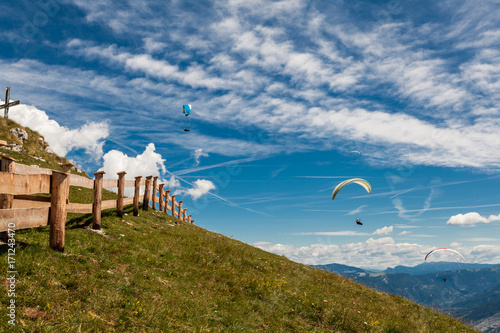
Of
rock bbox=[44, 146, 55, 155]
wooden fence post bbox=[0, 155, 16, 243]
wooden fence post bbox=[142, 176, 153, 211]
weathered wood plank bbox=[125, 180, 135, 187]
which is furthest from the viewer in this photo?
rock bbox=[44, 146, 55, 155]

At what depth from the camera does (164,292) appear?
957 cm

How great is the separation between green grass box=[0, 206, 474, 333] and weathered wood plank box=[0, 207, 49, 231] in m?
0.72

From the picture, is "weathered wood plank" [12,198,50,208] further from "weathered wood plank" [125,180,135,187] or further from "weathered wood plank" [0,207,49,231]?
"weathered wood plank" [125,180,135,187]

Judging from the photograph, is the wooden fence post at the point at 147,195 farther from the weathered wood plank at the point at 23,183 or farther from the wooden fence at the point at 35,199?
the weathered wood plank at the point at 23,183

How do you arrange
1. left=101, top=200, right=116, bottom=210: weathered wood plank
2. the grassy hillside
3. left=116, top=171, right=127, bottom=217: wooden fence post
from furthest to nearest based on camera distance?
left=116, top=171, right=127, bottom=217: wooden fence post, left=101, top=200, right=116, bottom=210: weathered wood plank, the grassy hillside

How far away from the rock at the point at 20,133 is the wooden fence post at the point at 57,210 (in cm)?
3754

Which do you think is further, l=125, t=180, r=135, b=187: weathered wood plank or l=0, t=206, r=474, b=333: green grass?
l=125, t=180, r=135, b=187: weathered wood plank

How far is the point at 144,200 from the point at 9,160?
49.8ft

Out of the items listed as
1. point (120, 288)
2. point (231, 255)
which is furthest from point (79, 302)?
point (231, 255)

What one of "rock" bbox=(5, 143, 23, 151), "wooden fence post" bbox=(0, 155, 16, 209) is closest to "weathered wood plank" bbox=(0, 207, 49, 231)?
"wooden fence post" bbox=(0, 155, 16, 209)

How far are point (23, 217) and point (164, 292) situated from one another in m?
4.46

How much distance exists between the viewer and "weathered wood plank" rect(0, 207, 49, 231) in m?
8.11

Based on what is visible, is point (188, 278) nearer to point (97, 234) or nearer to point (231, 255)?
point (97, 234)

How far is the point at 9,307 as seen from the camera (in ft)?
20.9
